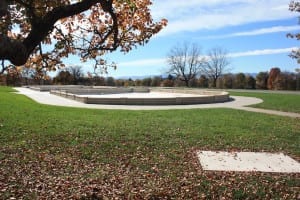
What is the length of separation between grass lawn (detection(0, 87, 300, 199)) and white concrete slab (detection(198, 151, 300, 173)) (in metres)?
0.29

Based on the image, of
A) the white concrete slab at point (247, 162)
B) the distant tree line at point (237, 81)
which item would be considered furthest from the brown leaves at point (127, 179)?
the distant tree line at point (237, 81)

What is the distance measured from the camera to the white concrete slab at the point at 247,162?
762cm

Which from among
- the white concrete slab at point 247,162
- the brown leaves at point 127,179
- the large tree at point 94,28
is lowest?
the white concrete slab at point 247,162

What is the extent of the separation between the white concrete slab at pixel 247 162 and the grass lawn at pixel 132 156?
11.4 inches

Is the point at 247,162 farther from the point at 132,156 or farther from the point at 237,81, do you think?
the point at 237,81

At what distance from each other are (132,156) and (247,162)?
2415 millimetres

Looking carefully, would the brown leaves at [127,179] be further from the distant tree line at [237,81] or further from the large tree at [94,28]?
the distant tree line at [237,81]

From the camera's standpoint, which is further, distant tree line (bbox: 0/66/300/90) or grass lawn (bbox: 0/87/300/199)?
distant tree line (bbox: 0/66/300/90)

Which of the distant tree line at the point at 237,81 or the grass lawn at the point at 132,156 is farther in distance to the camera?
the distant tree line at the point at 237,81

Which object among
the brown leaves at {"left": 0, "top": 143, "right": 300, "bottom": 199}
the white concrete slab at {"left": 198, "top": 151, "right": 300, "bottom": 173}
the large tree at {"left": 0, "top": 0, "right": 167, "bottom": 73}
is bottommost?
the white concrete slab at {"left": 198, "top": 151, "right": 300, "bottom": 173}

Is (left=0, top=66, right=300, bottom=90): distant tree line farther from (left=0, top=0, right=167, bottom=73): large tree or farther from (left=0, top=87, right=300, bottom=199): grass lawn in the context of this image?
(left=0, top=0, right=167, bottom=73): large tree

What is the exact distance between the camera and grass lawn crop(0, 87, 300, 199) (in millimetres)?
6129

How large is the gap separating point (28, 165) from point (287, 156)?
18.1ft

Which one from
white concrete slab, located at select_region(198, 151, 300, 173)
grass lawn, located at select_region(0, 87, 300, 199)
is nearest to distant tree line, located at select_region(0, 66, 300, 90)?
grass lawn, located at select_region(0, 87, 300, 199)
